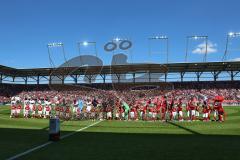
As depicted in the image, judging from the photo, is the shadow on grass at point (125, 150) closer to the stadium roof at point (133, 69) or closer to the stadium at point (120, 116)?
the stadium at point (120, 116)

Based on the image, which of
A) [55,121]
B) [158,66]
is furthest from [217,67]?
[55,121]

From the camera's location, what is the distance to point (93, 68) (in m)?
71.0

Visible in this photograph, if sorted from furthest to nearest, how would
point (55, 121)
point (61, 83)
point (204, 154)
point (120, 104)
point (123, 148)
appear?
point (61, 83)
point (120, 104)
point (55, 121)
point (123, 148)
point (204, 154)

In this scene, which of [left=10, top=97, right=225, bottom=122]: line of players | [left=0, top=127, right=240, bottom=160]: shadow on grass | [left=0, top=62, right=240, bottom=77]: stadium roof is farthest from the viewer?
[left=0, top=62, right=240, bottom=77]: stadium roof

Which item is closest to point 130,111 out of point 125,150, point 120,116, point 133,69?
point 120,116

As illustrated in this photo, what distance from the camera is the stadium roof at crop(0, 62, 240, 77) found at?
2611 inches

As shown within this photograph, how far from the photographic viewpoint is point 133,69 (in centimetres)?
6888

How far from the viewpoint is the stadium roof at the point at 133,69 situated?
2611 inches

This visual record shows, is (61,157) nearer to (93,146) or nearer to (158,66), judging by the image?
(93,146)

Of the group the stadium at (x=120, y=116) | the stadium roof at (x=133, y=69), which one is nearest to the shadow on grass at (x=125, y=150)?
the stadium at (x=120, y=116)

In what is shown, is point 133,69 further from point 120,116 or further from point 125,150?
point 125,150

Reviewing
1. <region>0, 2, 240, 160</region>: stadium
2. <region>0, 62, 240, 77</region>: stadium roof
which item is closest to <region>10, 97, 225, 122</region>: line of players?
<region>0, 2, 240, 160</region>: stadium

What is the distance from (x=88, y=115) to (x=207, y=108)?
9.87 metres

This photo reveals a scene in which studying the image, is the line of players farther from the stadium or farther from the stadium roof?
the stadium roof
